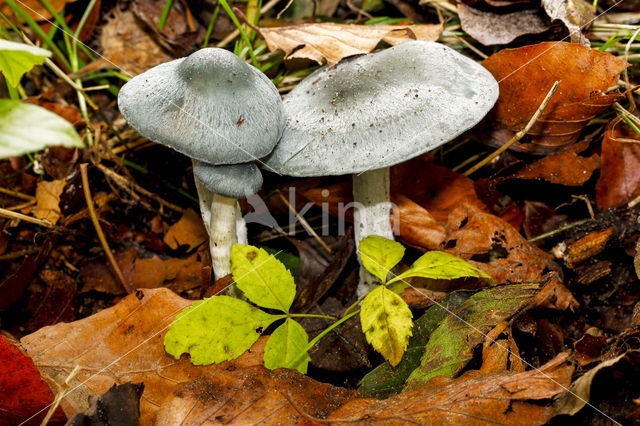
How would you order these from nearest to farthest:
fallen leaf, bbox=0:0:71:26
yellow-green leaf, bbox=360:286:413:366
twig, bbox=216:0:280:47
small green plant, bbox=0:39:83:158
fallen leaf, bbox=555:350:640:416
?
small green plant, bbox=0:39:83:158, fallen leaf, bbox=555:350:640:416, yellow-green leaf, bbox=360:286:413:366, twig, bbox=216:0:280:47, fallen leaf, bbox=0:0:71:26

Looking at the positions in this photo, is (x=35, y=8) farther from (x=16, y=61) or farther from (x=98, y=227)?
(x=16, y=61)

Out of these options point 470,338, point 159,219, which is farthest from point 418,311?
point 159,219

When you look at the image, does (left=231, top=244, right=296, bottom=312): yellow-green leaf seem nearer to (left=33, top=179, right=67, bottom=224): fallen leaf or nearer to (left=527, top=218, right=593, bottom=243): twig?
(left=33, top=179, right=67, bottom=224): fallen leaf

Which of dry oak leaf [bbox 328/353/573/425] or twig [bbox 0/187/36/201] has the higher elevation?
twig [bbox 0/187/36/201]

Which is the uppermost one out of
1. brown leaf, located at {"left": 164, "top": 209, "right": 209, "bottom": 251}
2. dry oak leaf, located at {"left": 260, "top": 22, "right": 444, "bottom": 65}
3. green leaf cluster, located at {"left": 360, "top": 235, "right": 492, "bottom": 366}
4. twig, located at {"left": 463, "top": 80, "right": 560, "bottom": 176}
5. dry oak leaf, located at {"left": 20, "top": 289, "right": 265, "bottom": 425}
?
dry oak leaf, located at {"left": 260, "top": 22, "right": 444, "bottom": 65}

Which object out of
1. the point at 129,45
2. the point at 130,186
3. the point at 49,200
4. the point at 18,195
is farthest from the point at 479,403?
the point at 129,45

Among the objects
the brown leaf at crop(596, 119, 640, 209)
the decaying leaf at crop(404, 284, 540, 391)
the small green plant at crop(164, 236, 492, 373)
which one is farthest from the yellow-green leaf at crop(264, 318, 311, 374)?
the brown leaf at crop(596, 119, 640, 209)

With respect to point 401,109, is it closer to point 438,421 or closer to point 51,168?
point 438,421
